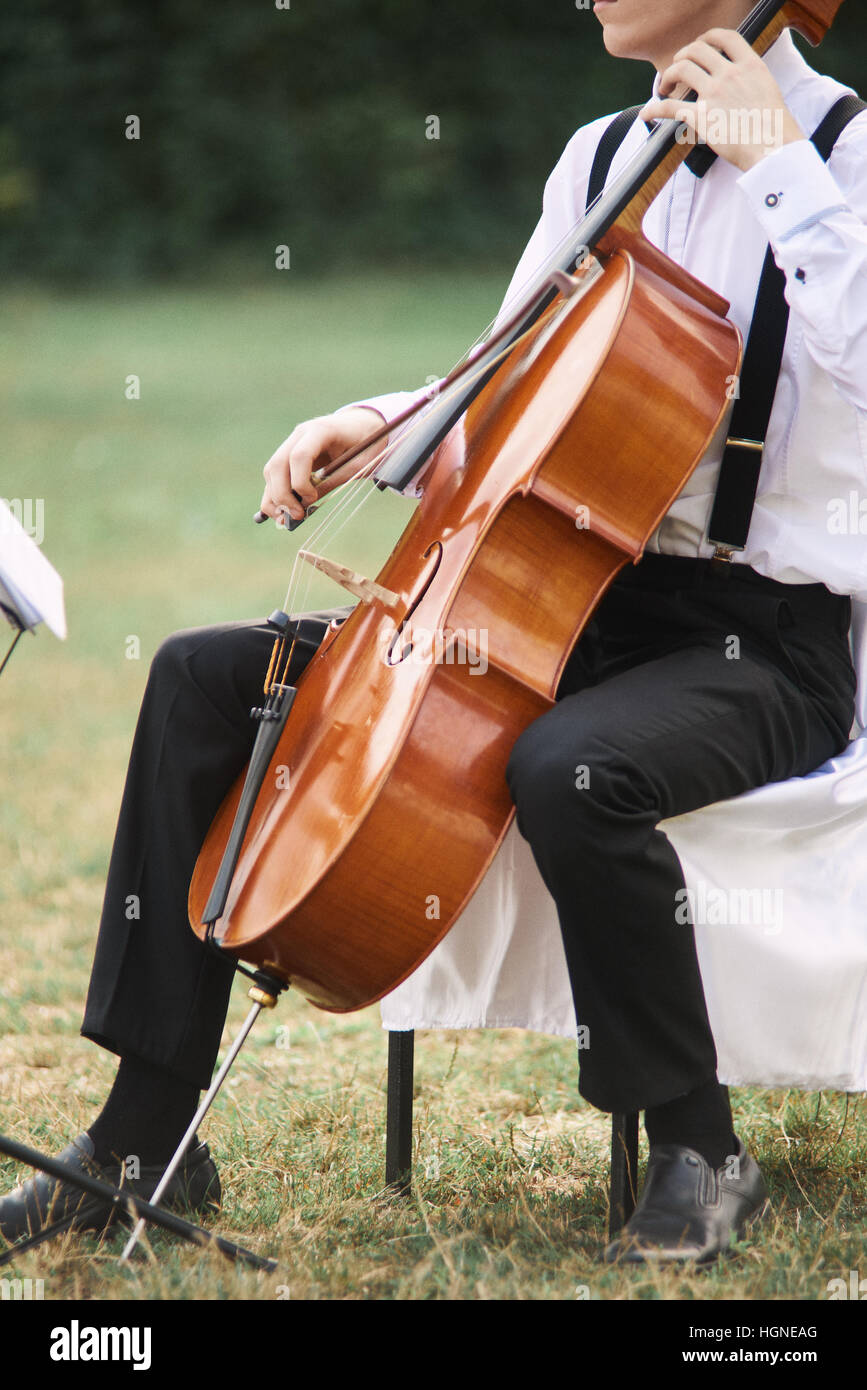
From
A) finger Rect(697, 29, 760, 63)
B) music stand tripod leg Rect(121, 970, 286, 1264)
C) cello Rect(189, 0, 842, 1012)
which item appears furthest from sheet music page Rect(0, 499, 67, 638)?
finger Rect(697, 29, 760, 63)

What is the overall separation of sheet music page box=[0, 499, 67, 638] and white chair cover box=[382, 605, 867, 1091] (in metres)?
0.70

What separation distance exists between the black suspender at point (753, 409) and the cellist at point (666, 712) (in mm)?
25

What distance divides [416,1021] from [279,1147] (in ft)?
1.20

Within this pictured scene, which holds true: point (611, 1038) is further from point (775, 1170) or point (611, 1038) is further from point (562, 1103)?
point (562, 1103)

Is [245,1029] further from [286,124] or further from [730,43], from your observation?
[286,124]

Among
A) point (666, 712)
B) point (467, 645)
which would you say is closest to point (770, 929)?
point (666, 712)

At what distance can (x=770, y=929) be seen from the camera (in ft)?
6.32

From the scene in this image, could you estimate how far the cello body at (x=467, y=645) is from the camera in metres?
1.73

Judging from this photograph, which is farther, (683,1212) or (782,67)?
(782,67)

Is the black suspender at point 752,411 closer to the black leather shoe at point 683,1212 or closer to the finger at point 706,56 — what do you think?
the finger at point 706,56

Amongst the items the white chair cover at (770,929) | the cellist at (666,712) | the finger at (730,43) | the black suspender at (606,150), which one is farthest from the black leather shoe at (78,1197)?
the finger at (730,43)

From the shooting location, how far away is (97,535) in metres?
7.46

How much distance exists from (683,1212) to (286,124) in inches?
651

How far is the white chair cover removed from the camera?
1.93 metres
